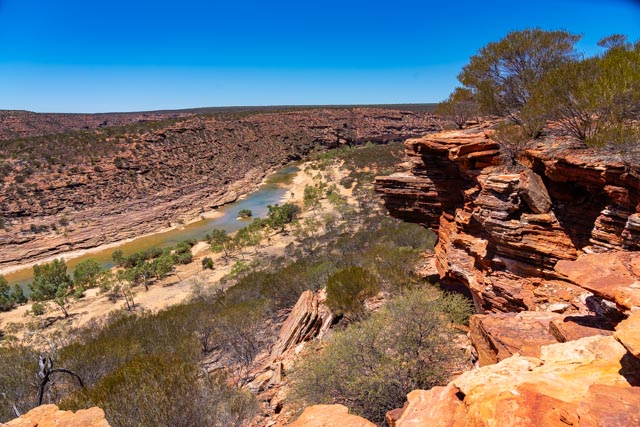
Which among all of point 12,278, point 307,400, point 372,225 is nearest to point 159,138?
point 12,278

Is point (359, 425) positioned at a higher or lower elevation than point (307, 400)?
higher

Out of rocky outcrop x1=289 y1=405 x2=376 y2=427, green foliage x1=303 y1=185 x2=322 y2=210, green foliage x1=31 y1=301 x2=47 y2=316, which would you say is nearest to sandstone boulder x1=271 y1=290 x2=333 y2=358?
rocky outcrop x1=289 y1=405 x2=376 y2=427

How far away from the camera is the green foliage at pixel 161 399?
25.7 feet

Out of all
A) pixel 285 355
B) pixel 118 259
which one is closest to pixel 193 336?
pixel 285 355

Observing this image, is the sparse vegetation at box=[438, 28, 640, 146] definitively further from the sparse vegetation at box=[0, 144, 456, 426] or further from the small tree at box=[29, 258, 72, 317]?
the small tree at box=[29, 258, 72, 317]

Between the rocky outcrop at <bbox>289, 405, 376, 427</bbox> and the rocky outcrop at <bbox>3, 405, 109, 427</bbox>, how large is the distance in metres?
3.60

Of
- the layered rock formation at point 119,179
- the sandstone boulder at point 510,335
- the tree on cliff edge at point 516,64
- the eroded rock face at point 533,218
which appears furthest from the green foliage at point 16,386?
the layered rock formation at point 119,179

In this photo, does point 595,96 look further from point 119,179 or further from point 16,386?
point 119,179

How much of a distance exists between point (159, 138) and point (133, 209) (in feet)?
79.9

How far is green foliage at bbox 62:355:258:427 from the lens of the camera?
7.84 metres

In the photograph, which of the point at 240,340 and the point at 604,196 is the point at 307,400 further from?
the point at 604,196

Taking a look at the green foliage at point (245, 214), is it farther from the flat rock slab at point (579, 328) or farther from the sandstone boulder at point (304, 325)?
the flat rock slab at point (579, 328)

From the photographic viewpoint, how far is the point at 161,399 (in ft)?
26.3

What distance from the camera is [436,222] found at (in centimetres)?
1443
